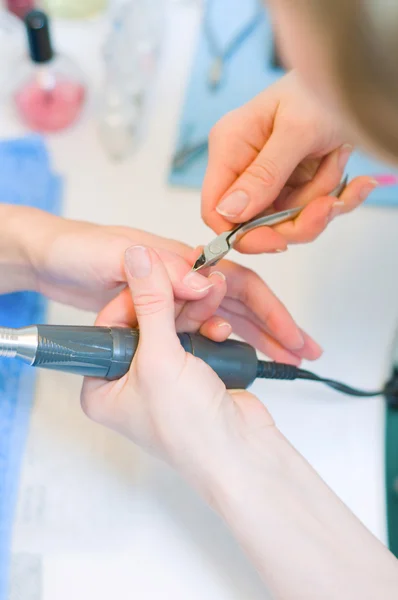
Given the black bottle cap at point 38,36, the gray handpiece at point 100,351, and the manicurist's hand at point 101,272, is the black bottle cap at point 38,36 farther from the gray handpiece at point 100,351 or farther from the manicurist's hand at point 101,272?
the gray handpiece at point 100,351

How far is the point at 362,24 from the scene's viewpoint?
0.22 metres

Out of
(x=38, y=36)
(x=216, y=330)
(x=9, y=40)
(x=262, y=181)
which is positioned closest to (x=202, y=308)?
(x=216, y=330)

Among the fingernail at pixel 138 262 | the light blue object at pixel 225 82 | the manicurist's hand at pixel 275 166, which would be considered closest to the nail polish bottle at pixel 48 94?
the light blue object at pixel 225 82

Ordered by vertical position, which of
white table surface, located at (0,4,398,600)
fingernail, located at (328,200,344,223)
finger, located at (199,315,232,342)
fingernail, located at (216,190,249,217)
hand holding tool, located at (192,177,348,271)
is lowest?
white table surface, located at (0,4,398,600)

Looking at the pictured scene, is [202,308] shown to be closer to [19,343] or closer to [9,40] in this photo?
[19,343]

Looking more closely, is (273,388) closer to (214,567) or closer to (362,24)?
(214,567)

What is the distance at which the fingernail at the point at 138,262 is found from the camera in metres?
0.49

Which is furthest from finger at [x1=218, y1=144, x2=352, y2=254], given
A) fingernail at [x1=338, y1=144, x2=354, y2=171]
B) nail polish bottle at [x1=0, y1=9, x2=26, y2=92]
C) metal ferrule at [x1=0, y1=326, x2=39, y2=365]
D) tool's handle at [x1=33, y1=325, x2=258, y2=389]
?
nail polish bottle at [x1=0, y1=9, x2=26, y2=92]

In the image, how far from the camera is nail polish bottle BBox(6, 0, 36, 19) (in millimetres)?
823

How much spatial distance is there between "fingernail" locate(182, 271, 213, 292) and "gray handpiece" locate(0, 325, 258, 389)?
0.04m

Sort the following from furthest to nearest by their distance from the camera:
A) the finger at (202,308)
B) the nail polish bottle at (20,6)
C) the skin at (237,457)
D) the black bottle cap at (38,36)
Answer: the nail polish bottle at (20,6) → the black bottle cap at (38,36) → the finger at (202,308) → the skin at (237,457)

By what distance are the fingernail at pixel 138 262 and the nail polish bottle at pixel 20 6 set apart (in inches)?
20.0

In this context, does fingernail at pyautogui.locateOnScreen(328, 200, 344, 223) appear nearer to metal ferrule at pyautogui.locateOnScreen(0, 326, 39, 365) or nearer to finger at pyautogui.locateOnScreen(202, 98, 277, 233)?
finger at pyautogui.locateOnScreen(202, 98, 277, 233)

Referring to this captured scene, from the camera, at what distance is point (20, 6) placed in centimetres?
83
